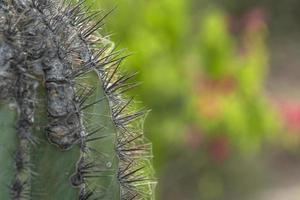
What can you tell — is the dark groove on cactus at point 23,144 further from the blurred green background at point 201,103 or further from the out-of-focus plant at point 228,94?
the out-of-focus plant at point 228,94

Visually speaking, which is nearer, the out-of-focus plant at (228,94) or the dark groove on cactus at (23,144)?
the dark groove on cactus at (23,144)

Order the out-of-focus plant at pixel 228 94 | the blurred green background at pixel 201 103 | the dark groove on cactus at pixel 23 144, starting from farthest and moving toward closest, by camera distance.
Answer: the out-of-focus plant at pixel 228 94
the blurred green background at pixel 201 103
the dark groove on cactus at pixel 23 144

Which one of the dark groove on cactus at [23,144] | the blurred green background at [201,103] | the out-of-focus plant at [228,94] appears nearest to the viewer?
the dark groove on cactus at [23,144]

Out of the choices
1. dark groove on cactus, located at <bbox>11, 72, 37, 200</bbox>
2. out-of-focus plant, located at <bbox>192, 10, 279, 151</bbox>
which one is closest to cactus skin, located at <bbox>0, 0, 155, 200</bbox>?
dark groove on cactus, located at <bbox>11, 72, 37, 200</bbox>

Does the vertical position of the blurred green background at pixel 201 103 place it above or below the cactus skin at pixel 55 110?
above

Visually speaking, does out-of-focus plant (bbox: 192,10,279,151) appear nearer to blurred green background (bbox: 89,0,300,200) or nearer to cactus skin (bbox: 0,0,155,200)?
blurred green background (bbox: 89,0,300,200)

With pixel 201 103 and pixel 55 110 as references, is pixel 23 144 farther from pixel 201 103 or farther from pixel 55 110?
pixel 201 103

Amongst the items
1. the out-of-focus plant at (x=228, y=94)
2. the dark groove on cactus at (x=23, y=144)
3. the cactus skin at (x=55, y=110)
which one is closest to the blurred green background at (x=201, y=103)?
the out-of-focus plant at (x=228, y=94)
